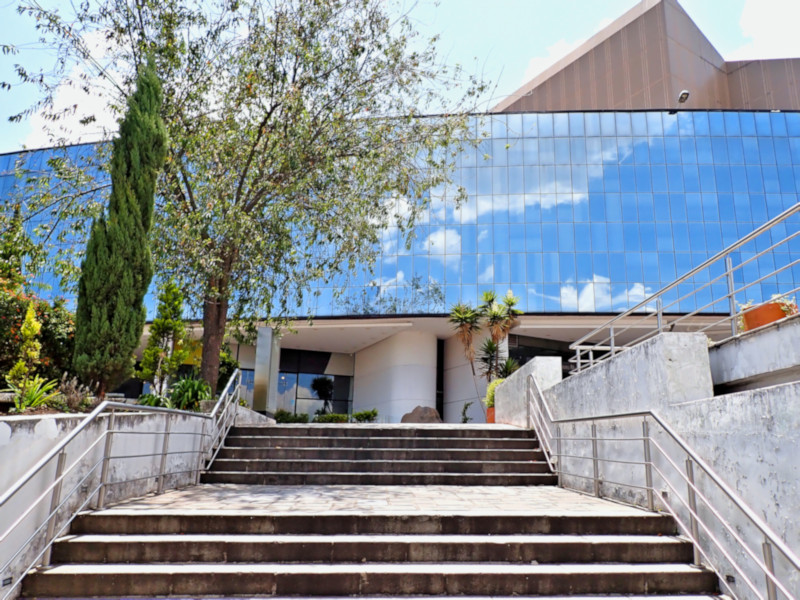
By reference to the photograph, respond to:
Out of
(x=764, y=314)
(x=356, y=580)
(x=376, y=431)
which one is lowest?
(x=356, y=580)

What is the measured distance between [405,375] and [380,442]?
14.5 metres

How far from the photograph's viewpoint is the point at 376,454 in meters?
8.84

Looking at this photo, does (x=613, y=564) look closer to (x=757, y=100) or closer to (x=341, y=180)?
(x=341, y=180)

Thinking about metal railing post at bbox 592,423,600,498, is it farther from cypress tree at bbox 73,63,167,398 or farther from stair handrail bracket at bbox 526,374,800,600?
cypress tree at bbox 73,63,167,398

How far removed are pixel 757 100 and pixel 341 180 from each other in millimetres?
28859

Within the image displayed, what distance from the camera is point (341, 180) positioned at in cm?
1006

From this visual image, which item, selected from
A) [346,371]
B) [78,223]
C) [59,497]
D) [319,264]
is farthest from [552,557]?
[346,371]

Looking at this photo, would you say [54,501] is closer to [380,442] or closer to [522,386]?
[380,442]

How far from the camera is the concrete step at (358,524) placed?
4.93 meters

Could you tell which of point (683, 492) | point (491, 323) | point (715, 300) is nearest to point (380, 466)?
point (683, 492)

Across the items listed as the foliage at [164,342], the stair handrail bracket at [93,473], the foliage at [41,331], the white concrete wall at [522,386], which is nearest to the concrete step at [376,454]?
the stair handrail bracket at [93,473]

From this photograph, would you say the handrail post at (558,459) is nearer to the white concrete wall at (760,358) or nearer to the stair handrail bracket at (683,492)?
the stair handrail bracket at (683,492)

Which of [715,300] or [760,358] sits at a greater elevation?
[715,300]

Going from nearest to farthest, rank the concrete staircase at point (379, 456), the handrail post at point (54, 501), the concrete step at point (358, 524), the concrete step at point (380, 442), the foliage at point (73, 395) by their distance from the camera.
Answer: the handrail post at point (54, 501)
the concrete step at point (358, 524)
the foliage at point (73, 395)
the concrete staircase at point (379, 456)
the concrete step at point (380, 442)
